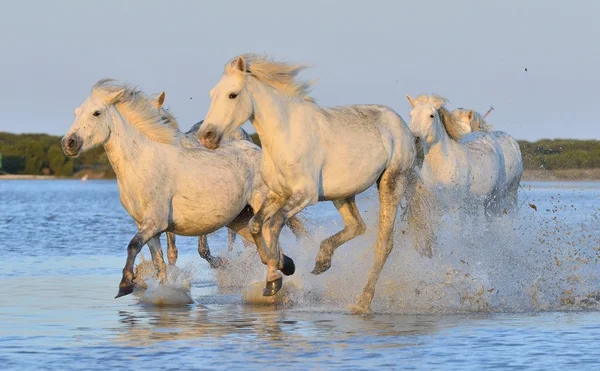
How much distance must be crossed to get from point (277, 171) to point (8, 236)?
14453mm

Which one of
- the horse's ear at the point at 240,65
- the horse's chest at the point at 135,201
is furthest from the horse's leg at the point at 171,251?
the horse's ear at the point at 240,65

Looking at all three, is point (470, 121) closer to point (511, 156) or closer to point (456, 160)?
point (511, 156)

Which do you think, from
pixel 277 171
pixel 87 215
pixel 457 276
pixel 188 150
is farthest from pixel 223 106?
pixel 87 215

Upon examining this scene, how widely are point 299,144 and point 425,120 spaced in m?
4.16

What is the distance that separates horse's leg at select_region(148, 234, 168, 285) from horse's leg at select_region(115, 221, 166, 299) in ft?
2.72

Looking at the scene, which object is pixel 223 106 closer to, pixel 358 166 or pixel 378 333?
pixel 358 166

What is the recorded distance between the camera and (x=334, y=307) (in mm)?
12492

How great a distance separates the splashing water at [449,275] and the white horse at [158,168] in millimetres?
979

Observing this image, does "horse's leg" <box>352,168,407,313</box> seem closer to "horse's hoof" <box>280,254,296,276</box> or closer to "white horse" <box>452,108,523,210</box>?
"horse's hoof" <box>280,254,296,276</box>

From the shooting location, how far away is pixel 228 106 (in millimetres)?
11352

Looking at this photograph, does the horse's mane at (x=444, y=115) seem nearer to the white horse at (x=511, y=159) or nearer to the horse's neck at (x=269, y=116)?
the white horse at (x=511, y=159)

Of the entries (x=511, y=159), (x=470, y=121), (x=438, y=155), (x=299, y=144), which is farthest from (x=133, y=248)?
(x=470, y=121)

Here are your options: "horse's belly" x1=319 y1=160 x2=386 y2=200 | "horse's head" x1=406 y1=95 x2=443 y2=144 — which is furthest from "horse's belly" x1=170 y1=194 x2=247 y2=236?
"horse's head" x1=406 y1=95 x2=443 y2=144

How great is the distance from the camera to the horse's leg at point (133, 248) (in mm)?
11852
